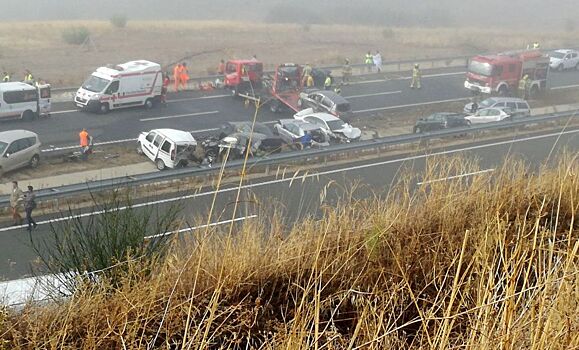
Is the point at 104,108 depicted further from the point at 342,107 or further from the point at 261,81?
the point at 342,107

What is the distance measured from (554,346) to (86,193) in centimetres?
1300

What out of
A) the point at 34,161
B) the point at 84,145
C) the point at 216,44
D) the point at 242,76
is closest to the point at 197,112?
the point at 242,76

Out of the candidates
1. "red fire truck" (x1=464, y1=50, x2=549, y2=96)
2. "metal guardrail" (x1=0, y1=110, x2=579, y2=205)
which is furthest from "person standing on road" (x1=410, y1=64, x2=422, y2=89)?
"metal guardrail" (x1=0, y1=110, x2=579, y2=205)

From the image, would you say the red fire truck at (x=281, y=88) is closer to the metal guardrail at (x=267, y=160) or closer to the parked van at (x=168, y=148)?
the parked van at (x=168, y=148)

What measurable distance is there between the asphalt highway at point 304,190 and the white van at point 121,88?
10.8 m

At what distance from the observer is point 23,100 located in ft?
80.1

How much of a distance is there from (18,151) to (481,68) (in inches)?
808

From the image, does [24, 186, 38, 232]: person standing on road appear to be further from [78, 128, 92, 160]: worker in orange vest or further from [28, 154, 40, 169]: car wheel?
[78, 128, 92, 160]: worker in orange vest

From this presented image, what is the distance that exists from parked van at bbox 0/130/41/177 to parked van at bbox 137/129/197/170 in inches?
113

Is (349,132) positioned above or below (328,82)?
below

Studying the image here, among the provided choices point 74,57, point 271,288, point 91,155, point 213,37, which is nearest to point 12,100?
point 91,155

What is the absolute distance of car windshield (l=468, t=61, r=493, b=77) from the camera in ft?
106

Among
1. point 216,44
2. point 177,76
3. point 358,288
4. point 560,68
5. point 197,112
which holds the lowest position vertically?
point 560,68

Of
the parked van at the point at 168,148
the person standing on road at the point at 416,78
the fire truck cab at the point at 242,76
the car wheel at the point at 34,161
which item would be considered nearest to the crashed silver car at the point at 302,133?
the parked van at the point at 168,148
